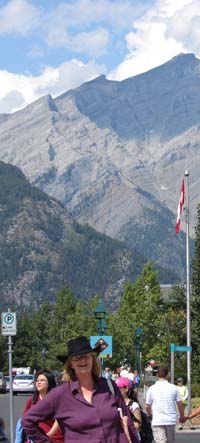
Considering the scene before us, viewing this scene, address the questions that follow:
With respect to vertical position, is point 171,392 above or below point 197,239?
below

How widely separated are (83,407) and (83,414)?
48mm

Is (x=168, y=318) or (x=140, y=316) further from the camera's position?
(x=140, y=316)

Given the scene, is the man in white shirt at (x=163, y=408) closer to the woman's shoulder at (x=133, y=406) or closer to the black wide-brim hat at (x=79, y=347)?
the woman's shoulder at (x=133, y=406)

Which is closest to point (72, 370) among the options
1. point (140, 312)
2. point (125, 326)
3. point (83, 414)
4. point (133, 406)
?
point (83, 414)

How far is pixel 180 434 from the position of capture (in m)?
26.9

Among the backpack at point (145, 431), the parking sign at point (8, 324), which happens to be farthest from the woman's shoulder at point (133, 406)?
the parking sign at point (8, 324)

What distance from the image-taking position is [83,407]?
22.9 ft

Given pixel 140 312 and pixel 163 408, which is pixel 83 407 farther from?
pixel 140 312

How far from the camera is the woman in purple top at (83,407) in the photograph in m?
6.95

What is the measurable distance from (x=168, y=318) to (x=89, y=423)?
1676 inches

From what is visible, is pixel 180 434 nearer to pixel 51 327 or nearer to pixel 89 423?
pixel 89 423

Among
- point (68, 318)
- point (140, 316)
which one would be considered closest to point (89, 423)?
point (140, 316)

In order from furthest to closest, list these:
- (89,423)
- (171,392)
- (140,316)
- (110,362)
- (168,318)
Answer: (110,362)
(140,316)
(168,318)
(171,392)
(89,423)

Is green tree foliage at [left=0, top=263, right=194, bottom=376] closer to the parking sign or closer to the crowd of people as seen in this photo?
the parking sign
